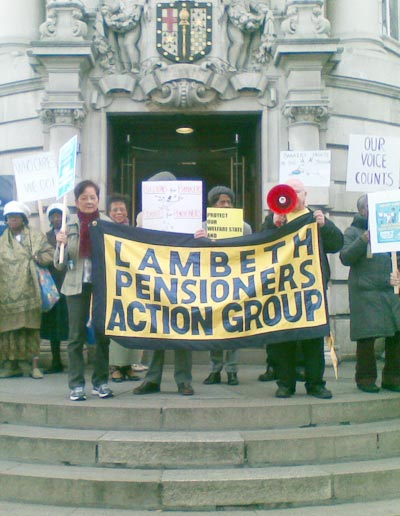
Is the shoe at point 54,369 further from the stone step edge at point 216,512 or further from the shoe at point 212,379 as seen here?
the stone step edge at point 216,512

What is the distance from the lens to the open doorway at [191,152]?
11586 mm

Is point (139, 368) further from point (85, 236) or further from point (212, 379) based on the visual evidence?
point (85, 236)

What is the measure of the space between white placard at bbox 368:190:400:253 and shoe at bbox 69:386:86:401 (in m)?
3.18

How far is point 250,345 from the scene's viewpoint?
7.18 meters

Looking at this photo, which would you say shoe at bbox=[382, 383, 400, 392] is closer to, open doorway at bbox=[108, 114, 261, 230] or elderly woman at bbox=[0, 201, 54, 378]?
elderly woman at bbox=[0, 201, 54, 378]

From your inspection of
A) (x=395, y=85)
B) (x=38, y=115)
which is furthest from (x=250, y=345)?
(x=395, y=85)

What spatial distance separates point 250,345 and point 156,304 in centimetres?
102

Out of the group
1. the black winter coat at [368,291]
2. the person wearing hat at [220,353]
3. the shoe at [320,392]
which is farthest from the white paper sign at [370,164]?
the shoe at [320,392]

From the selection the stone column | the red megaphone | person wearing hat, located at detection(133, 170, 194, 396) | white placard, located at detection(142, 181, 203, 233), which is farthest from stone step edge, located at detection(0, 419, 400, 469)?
the stone column

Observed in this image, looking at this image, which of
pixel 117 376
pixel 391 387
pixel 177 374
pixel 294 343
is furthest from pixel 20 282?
pixel 391 387

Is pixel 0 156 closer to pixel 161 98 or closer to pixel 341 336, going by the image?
pixel 161 98

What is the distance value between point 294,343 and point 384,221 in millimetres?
1523

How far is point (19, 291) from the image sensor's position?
871 cm

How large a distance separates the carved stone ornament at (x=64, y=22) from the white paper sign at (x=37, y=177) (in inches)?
104
